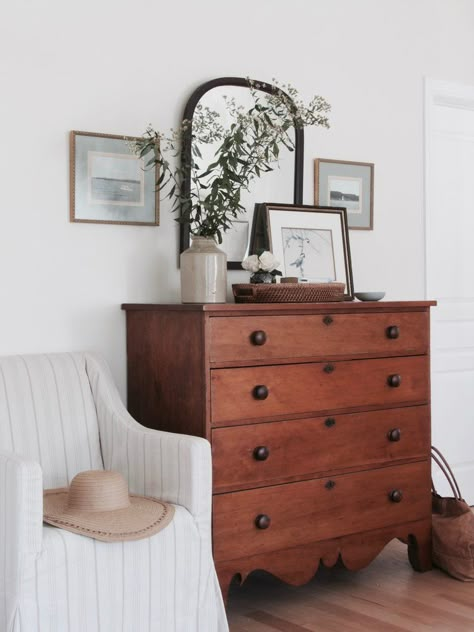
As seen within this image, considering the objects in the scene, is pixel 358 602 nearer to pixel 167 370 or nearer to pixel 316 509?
pixel 316 509

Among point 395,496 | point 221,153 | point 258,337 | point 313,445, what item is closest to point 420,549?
point 395,496

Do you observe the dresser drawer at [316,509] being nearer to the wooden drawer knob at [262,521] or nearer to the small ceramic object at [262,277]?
the wooden drawer knob at [262,521]

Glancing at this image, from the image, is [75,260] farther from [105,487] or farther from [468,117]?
[468,117]

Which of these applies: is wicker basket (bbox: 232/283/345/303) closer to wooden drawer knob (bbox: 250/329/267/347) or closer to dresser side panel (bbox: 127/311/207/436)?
wooden drawer knob (bbox: 250/329/267/347)

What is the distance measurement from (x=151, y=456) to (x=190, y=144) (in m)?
1.25

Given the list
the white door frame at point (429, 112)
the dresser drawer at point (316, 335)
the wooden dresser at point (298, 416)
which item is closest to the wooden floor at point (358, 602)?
the wooden dresser at point (298, 416)

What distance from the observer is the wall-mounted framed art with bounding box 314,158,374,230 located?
390 centimetres

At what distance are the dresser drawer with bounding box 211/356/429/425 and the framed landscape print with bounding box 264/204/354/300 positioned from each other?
19.1 inches

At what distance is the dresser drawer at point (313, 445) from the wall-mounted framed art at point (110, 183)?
3.07ft

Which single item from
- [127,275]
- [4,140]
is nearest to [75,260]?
[127,275]

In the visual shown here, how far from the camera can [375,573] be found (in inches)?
137

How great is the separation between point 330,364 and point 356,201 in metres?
1.09

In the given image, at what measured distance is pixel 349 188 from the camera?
13.1ft

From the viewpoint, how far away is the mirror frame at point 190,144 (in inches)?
134
